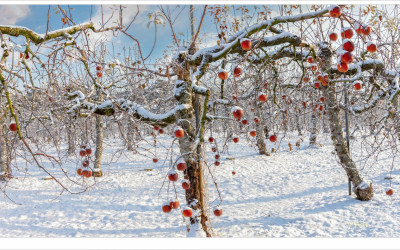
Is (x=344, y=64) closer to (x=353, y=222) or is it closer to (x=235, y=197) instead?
(x=353, y=222)

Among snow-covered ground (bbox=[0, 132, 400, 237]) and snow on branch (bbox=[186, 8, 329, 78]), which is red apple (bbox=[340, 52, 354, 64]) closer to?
snow on branch (bbox=[186, 8, 329, 78])

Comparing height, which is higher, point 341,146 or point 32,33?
point 32,33

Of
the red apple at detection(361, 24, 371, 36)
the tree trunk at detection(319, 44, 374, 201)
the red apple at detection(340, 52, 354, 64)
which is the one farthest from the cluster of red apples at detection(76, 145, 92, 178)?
the tree trunk at detection(319, 44, 374, 201)

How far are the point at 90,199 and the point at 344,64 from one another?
577cm

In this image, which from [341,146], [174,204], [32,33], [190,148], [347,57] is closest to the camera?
[347,57]

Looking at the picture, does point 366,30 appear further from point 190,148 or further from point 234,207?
point 234,207

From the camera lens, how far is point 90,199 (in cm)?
579

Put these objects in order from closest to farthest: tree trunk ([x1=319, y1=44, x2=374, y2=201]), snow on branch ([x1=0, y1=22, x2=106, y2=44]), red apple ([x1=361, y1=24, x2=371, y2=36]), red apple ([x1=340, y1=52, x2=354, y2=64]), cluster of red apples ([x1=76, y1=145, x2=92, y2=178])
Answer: red apple ([x1=340, y1=52, x2=354, y2=64]) < red apple ([x1=361, y1=24, x2=371, y2=36]) < snow on branch ([x1=0, y1=22, x2=106, y2=44]) < cluster of red apples ([x1=76, y1=145, x2=92, y2=178]) < tree trunk ([x1=319, y1=44, x2=374, y2=201])

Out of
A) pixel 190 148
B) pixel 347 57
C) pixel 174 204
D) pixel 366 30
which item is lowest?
pixel 174 204

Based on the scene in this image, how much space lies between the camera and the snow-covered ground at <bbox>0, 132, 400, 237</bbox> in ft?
12.6

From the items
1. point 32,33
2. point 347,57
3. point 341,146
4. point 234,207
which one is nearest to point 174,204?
point 347,57

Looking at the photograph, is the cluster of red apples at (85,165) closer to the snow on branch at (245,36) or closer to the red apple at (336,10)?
the snow on branch at (245,36)

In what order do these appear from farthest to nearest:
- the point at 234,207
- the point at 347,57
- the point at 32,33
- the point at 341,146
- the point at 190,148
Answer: the point at 234,207 < the point at 341,146 < the point at 190,148 < the point at 32,33 < the point at 347,57

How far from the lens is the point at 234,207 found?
4973 mm
